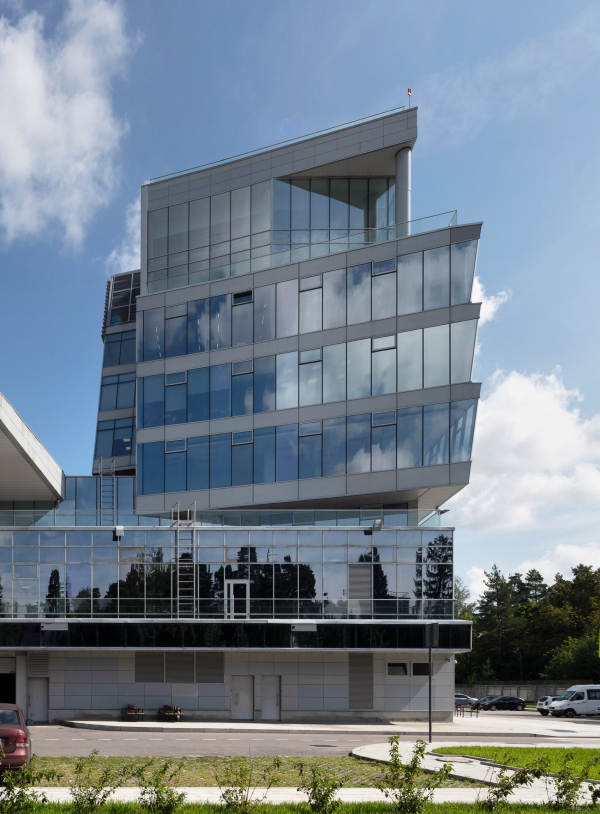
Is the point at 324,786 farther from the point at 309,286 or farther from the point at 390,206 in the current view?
the point at 390,206

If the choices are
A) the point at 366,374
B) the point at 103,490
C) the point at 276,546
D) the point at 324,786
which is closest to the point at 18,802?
the point at 324,786

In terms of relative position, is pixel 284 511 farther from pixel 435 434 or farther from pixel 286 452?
pixel 435 434

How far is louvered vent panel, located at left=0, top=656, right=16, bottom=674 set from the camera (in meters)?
38.5

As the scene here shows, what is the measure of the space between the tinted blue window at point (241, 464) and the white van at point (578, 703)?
24.2 metres

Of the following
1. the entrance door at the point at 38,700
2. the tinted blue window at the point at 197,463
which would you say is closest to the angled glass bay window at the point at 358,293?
the tinted blue window at the point at 197,463

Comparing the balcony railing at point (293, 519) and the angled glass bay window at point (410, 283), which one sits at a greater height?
the angled glass bay window at point (410, 283)

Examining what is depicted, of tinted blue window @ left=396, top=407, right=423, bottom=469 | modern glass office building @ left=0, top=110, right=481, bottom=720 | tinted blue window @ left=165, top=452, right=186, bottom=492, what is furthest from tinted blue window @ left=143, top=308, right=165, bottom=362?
tinted blue window @ left=396, top=407, right=423, bottom=469

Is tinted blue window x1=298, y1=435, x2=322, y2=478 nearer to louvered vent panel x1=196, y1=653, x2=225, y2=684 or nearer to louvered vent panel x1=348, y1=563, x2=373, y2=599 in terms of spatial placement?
louvered vent panel x1=348, y1=563, x2=373, y2=599

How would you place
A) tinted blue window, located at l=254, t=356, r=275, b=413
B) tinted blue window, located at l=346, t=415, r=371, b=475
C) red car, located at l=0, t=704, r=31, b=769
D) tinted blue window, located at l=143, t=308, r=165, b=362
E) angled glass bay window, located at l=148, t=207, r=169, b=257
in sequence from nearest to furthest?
red car, located at l=0, t=704, r=31, b=769, tinted blue window, located at l=346, t=415, r=371, b=475, tinted blue window, located at l=254, t=356, r=275, b=413, tinted blue window, located at l=143, t=308, r=165, b=362, angled glass bay window, located at l=148, t=207, r=169, b=257

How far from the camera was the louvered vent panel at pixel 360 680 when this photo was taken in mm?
38094

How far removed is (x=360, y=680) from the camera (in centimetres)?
3841

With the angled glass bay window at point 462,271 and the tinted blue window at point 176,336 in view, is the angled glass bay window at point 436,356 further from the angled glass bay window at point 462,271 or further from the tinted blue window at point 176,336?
the tinted blue window at point 176,336

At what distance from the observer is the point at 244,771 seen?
1370cm

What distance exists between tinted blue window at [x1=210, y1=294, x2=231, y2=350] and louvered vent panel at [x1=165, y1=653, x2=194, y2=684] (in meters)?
14.6
